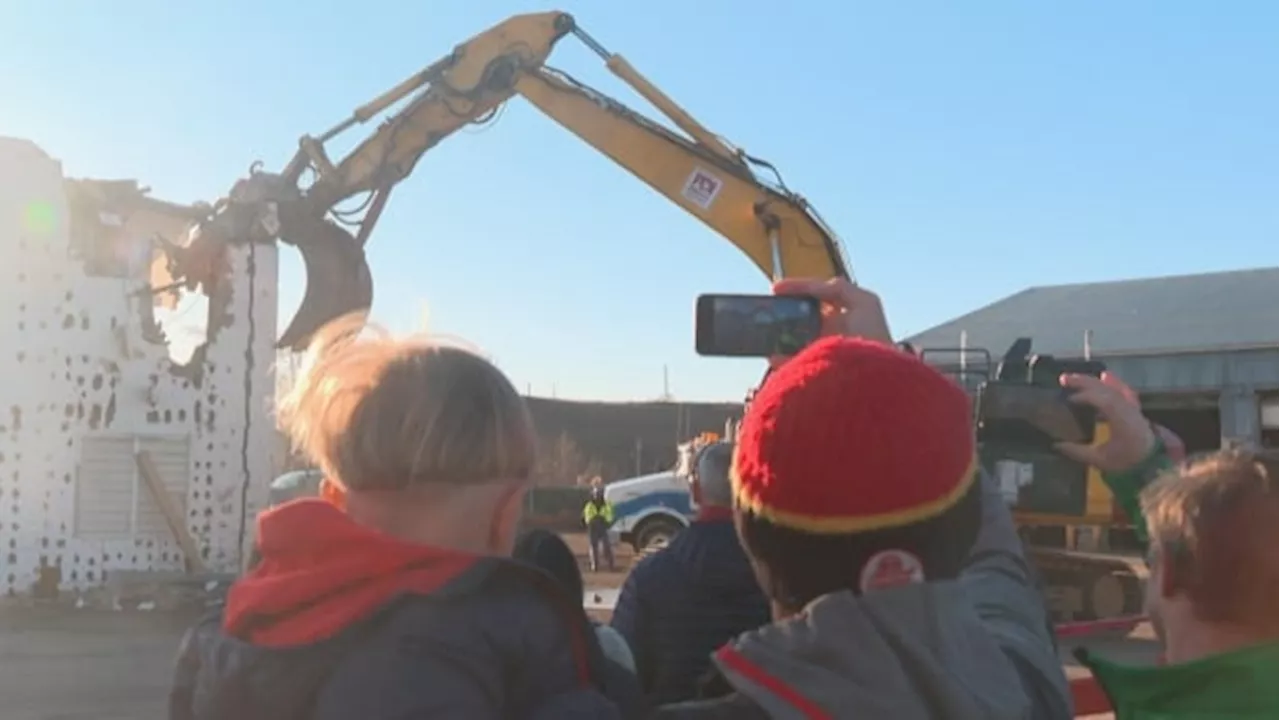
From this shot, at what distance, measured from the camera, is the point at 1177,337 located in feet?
109

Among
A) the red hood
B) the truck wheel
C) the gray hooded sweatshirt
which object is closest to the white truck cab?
the truck wheel

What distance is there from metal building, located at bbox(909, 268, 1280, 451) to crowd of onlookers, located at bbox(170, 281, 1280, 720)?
2509 cm

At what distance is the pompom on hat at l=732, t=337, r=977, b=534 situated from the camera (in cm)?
195

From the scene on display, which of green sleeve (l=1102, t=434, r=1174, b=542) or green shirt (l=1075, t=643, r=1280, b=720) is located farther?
green sleeve (l=1102, t=434, r=1174, b=542)

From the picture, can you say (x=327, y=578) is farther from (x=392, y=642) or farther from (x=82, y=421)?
(x=82, y=421)

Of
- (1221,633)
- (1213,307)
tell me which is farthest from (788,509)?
(1213,307)

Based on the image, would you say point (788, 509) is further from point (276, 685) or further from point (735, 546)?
point (735, 546)

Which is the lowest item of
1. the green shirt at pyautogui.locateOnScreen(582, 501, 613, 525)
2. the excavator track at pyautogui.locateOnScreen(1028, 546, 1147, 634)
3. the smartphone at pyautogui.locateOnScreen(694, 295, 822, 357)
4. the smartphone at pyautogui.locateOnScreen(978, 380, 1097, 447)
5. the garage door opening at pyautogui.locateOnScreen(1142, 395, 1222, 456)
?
the excavator track at pyautogui.locateOnScreen(1028, 546, 1147, 634)

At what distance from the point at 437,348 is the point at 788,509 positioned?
A: 608 mm

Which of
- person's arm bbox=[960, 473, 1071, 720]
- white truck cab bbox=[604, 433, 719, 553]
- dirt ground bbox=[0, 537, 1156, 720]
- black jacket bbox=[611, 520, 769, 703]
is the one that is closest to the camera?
person's arm bbox=[960, 473, 1071, 720]

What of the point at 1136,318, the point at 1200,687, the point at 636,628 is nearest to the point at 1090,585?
the point at 636,628

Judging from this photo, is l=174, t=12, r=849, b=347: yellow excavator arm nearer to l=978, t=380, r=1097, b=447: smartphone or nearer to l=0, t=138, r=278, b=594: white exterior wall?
l=0, t=138, r=278, b=594: white exterior wall

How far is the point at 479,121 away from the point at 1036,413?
15932mm

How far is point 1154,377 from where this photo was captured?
3231 cm
